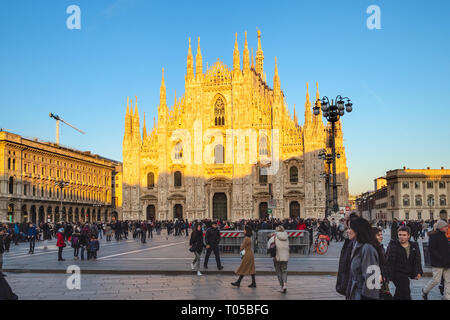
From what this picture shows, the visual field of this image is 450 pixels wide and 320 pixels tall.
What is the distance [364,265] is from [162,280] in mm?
8165

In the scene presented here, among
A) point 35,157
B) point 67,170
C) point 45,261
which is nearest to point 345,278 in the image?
point 45,261

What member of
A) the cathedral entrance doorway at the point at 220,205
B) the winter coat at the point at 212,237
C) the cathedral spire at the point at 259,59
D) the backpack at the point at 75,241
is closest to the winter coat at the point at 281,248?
the winter coat at the point at 212,237

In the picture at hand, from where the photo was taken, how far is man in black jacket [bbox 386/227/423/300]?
7.04m

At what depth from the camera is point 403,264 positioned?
7117 millimetres

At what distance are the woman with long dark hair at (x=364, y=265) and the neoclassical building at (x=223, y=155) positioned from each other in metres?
45.3

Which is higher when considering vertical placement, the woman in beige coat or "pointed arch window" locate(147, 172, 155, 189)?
"pointed arch window" locate(147, 172, 155, 189)

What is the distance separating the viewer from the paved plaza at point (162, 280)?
1023cm

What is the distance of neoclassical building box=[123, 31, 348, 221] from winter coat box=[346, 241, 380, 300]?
1786 inches

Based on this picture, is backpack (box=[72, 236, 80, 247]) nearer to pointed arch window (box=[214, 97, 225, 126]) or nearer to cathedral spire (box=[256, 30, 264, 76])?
pointed arch window (box=[214, 97, 225, 126])

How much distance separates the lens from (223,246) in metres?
21.0

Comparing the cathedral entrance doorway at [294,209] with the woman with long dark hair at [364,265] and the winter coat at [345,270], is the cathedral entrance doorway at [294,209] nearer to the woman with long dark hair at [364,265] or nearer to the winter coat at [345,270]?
the winter coat at [345,270]

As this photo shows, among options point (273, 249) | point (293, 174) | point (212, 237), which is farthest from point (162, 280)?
point (293, 174)

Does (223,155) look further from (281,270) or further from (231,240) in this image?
(281,270)

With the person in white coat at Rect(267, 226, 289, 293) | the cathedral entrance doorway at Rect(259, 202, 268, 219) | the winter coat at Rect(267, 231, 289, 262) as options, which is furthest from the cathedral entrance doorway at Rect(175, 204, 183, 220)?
the person in white coat at Rect(267, 226, 289, 293)
